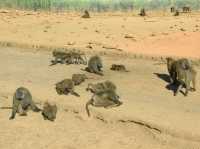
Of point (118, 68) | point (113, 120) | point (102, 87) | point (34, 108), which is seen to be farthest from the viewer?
point (118, 68)

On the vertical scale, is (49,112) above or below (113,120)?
above

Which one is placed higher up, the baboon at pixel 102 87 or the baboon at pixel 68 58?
the baboon at pixel 68 58

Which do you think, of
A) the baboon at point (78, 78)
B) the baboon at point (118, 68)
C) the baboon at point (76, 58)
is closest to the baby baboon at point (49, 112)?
the baboon at point (78, 78)

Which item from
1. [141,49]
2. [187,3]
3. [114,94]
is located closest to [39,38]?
[141,49]

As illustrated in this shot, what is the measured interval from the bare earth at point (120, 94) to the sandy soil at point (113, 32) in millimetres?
33

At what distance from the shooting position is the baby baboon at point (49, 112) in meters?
11.7

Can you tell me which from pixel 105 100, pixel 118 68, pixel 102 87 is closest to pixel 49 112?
pixel 105 100

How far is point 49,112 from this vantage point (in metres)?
11.8

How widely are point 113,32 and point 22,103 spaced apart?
9163 mm

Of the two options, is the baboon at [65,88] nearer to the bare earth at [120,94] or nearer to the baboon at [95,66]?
the bare earth at [120,94]

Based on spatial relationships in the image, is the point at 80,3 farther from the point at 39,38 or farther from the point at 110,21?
the point at 39,38

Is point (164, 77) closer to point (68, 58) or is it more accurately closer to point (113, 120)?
point (68, 58)

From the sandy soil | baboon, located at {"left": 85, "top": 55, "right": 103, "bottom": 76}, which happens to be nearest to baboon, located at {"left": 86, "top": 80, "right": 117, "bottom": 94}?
baboon, located at {"left": 85, "top": 55, "right": 103, "bottom": 76}

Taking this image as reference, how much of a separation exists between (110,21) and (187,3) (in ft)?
28.7
